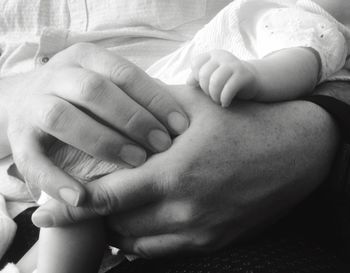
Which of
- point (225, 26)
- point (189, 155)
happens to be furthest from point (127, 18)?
point (189, 155)

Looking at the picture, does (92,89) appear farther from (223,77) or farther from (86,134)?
(223,77)

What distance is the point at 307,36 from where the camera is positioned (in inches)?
28.1

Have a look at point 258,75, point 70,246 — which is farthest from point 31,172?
point 258,75

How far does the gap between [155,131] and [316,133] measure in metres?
0.23

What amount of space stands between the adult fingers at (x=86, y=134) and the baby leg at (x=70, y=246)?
0.12m

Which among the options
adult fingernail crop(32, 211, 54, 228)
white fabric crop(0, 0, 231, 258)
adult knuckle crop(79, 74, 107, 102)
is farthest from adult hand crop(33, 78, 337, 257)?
white fabric crop(0, 0, 231, 258)

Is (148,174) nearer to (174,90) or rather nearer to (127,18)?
(174,90)

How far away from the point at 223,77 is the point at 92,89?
171 millimetres

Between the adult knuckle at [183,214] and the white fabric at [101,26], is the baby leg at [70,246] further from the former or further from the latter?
the white fabric at [101,26]

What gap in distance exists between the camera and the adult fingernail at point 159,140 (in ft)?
1.76

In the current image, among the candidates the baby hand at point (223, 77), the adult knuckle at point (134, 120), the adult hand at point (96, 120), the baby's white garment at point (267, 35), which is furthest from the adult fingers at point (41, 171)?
the baby's white garment at point (267, 35)

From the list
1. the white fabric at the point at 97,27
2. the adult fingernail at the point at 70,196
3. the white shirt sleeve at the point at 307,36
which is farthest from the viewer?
the white fabric at the point at 97,27

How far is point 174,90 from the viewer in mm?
602

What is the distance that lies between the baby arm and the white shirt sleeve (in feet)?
0.07
